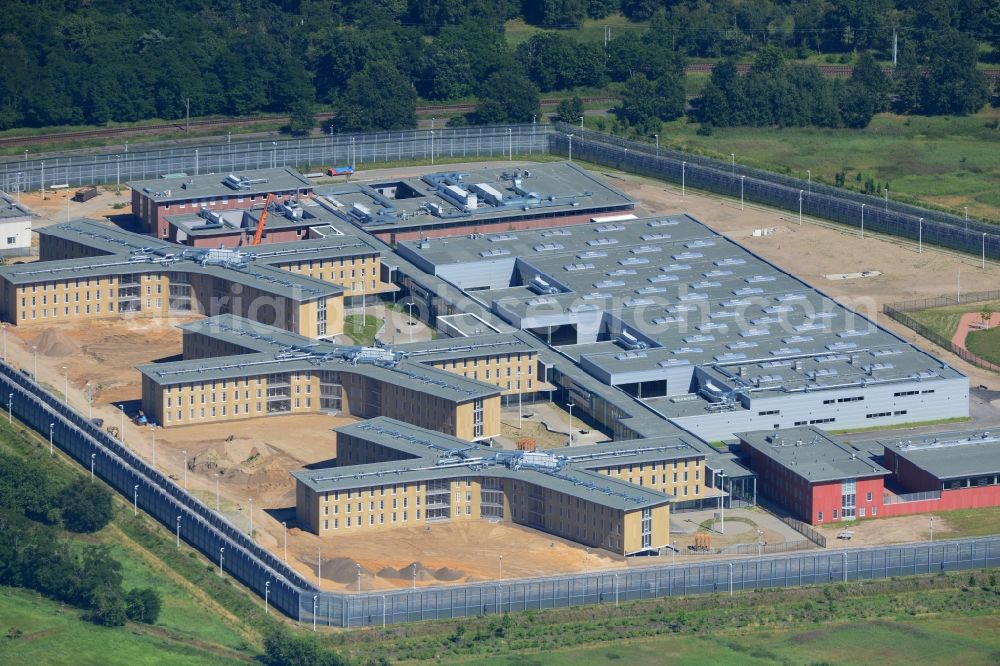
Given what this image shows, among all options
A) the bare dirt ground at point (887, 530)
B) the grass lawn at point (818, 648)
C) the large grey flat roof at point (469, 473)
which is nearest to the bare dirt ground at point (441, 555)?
the large grey flat roof at point (469, 473)

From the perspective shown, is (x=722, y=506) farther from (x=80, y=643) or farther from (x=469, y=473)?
(x=80, y=643)

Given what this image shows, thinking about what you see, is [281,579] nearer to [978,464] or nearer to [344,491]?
[344,491]

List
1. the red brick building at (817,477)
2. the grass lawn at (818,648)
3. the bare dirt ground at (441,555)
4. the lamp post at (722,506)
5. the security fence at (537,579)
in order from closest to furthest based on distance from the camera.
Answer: the grass lawn at (818,648) < the security fence at (537,579) < the bare dirt ground at (441,555) < the lamp post at (722,506) < the red brick building at (817,477)

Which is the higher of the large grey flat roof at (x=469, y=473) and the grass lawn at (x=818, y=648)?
the large grey flat roof at (x=469, y=473)

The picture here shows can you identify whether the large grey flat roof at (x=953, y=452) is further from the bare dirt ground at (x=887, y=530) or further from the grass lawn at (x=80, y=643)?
the grass lawn at (x=80, y=643)

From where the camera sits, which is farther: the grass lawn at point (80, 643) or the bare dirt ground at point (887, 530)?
the bare dirt ground at point (887, 530)

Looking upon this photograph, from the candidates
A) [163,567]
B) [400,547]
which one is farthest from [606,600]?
[163,567]
